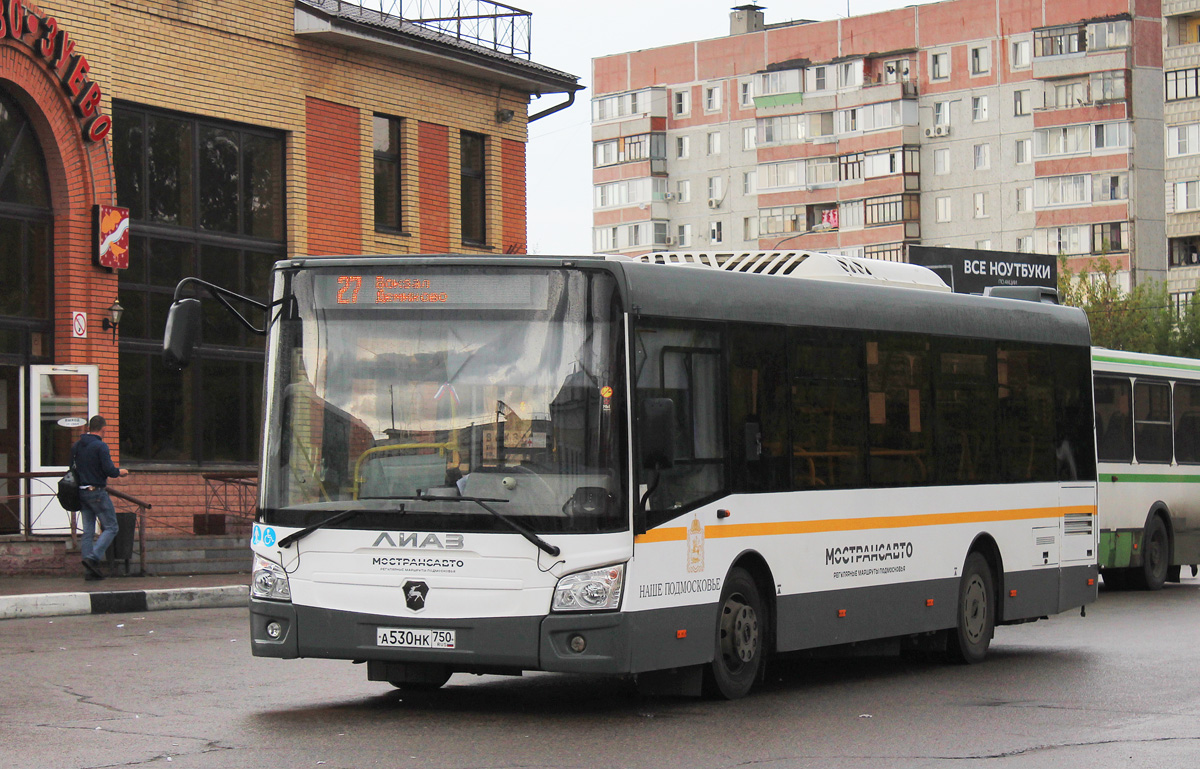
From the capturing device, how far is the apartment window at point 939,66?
89938 mm

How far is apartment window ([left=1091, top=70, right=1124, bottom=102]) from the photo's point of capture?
81125 millimetres

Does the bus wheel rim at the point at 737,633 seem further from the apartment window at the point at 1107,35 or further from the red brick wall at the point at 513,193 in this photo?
the apartment window at the point at 1107,35

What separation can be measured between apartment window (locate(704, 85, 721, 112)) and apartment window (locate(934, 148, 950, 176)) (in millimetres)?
15066

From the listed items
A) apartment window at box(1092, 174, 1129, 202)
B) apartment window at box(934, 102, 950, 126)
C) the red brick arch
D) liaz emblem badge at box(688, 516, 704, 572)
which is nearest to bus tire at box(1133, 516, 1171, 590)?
the red brick arch

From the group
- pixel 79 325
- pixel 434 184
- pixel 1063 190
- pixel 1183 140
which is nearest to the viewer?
pixel 79 325

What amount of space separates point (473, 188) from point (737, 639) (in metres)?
21.0

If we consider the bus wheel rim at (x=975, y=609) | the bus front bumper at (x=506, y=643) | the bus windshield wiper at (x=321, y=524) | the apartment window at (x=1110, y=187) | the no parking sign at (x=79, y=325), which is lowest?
the bus wheel rim at (x=975, y=609)

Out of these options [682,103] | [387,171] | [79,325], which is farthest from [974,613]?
[682,103]

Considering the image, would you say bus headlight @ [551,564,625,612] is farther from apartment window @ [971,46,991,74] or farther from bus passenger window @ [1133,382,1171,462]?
apartment window @ [971,46,991,74]

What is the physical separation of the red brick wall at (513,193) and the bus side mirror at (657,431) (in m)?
21.4

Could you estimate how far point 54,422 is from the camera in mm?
23281

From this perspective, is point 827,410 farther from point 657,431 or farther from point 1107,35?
point 1107,35

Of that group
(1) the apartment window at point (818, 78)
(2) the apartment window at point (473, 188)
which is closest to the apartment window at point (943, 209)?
(1) the apartment window at point (818, 78)

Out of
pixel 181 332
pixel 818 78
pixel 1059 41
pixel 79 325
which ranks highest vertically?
pixel 818 78
